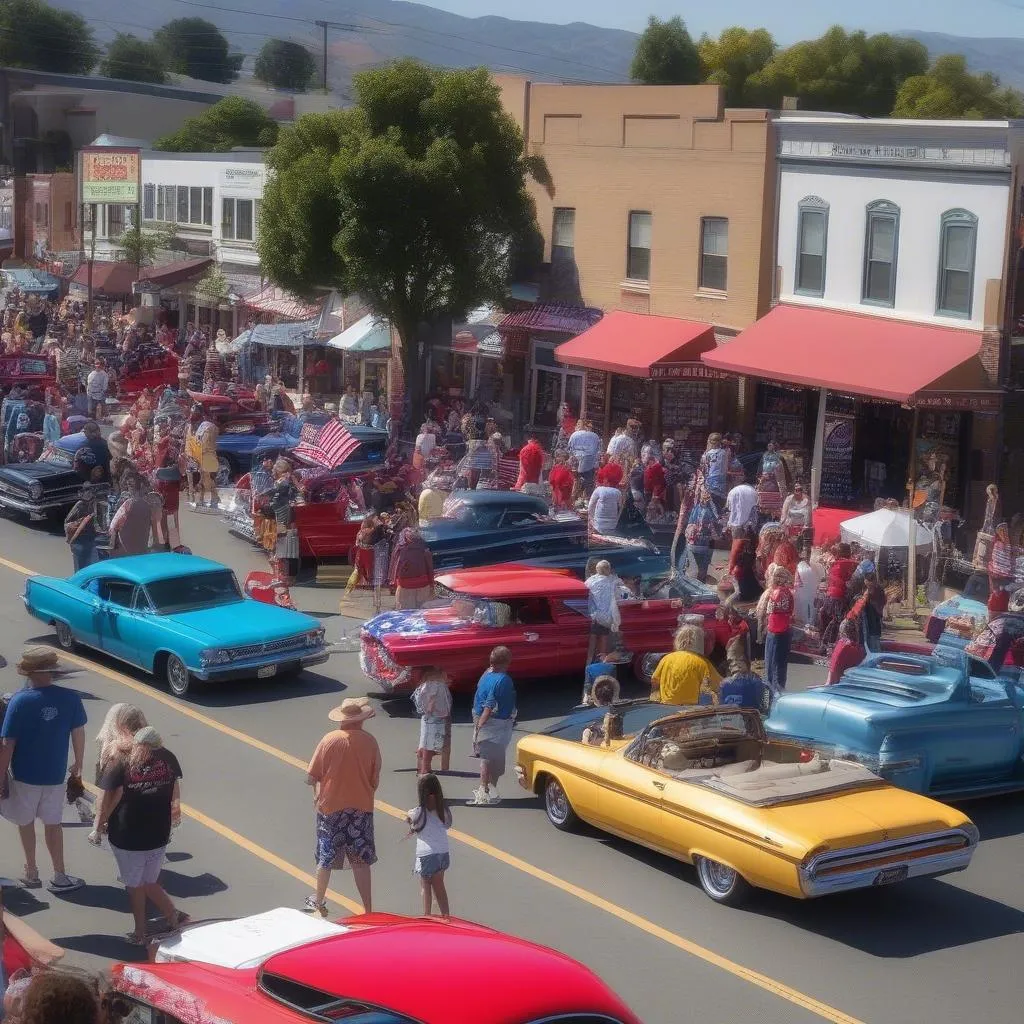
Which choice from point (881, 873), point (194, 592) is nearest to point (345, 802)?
point (881, 873)

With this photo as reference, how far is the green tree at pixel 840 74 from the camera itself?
72.3 meters

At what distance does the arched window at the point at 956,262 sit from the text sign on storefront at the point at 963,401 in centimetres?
152

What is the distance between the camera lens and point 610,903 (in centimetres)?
1074

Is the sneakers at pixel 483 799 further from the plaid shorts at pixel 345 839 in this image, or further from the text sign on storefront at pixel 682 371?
the text sign on storefront at pixel 682 371

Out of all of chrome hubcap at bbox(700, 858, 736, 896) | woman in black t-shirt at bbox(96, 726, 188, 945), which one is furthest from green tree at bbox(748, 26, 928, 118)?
woman in black t-shirt at bbox(96, 726, 188, 945)

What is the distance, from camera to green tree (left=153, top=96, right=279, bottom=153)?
7212cm

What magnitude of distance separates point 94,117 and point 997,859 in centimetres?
7360

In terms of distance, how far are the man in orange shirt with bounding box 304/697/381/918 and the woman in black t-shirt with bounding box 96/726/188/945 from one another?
104cm

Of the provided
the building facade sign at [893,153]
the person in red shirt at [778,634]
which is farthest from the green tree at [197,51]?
the person in red shirt at [778,634]

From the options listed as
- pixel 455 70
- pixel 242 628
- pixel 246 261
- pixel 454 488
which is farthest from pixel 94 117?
pixel 242 628

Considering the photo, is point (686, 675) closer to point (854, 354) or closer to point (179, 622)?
point (179, 622)

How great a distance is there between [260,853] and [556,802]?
7.72 feet

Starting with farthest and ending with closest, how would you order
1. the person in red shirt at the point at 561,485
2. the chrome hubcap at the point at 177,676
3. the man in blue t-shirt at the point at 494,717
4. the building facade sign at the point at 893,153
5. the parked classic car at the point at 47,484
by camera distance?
the person in red shirt at the point at 561,485 < the parked classic car at the point at 47,484 < the building facade sign at the point at 893,153 < the chrome hubcap at the point at 177,676 < the man in blue t-shirt at the point at 494,717

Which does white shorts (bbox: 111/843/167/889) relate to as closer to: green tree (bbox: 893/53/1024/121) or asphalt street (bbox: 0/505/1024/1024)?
→ asphalt street (bbox: 0/505/1024/1024)
